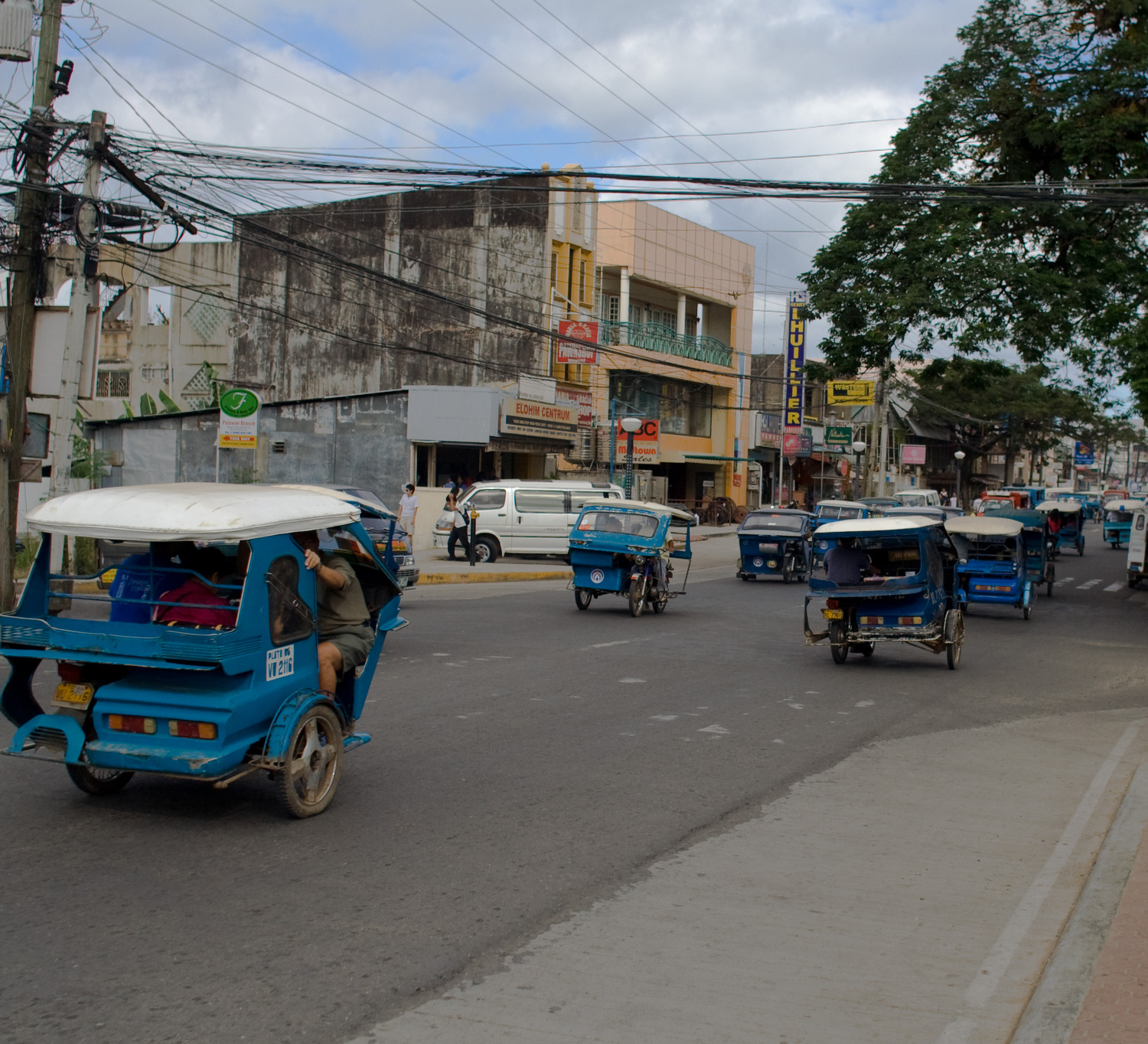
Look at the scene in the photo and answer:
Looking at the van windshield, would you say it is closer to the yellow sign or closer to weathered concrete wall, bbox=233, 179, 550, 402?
weathered concrete wall, bbox=233, 179, 550, 402

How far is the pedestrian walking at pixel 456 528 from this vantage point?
89.2 feet

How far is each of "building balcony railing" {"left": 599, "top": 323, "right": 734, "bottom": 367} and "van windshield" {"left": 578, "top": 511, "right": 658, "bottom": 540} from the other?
21.2 metres

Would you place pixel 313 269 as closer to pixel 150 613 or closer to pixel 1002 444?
pixel 150 613

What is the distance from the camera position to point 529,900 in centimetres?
562

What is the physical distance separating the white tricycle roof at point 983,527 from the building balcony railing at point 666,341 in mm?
21064

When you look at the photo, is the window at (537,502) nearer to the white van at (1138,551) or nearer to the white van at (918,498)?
the white van at (1138,551)

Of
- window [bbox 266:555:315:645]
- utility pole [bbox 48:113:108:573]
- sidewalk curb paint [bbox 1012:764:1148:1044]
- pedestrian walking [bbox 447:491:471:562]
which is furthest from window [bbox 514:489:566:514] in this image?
window [bbox 266:555:315:645]

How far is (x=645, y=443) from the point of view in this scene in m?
41.0

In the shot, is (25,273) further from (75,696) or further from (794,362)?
(794,362)

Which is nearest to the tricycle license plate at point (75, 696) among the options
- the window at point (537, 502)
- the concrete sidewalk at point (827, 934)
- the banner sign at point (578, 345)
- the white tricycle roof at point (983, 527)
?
the concrete sidewalk at point (827, 934)

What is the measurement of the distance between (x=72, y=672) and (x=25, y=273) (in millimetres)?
11455

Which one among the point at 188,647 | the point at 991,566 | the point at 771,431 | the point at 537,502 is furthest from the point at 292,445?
the point at 188,647

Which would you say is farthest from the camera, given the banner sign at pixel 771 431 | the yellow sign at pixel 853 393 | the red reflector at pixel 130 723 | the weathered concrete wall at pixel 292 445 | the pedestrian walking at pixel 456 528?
the banner sign at pixel 771 431

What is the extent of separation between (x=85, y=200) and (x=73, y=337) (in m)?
1.91
